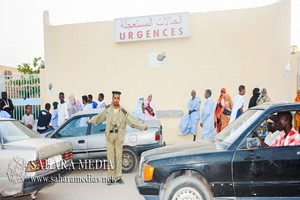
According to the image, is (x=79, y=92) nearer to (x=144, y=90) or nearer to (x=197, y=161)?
(x=144, y=90)

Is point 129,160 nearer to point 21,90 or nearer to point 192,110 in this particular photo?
point 192,110

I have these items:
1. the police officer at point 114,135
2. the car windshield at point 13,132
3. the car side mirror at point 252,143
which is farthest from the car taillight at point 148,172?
Answer: the car windshield at point 13,132

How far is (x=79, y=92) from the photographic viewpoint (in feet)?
38.1

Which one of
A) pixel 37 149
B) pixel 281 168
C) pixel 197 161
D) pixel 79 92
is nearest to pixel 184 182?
pixel 197 161

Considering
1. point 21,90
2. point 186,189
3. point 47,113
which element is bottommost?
point 186,189

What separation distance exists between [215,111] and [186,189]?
5.34m

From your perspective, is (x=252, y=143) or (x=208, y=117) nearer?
(x=252, y=143)

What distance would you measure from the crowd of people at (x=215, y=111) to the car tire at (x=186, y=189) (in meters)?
4.72

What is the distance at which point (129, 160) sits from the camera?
22.6 ft

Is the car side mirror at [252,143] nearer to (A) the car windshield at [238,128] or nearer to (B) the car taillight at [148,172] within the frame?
(A) the car windshield at [238,128]

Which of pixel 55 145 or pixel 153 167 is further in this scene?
pixel 55 145

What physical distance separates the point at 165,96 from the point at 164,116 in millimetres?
744

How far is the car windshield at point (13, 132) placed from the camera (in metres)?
4.77

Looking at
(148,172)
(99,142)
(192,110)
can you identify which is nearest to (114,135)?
(99,142)
